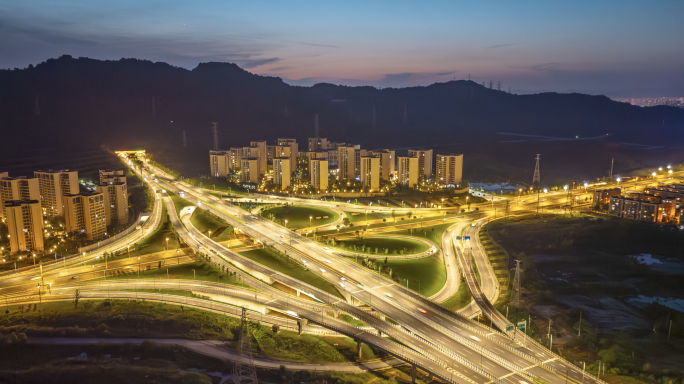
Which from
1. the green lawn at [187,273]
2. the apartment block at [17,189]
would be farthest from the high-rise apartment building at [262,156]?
the green lawn at [187,273]

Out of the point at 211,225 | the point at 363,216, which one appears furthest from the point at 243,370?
the point at 363,216

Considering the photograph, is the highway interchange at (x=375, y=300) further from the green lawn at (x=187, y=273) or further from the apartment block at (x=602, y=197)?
the apartment block at (x=602, y=197)

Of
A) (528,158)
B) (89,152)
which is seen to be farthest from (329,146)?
(528,158)

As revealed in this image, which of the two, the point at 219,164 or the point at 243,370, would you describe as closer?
the point at 243,370

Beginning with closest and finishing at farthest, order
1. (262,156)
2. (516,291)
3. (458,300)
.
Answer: (458,300) → (516,291) → (262,156)

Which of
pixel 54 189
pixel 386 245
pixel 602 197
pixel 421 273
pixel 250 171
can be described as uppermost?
pixel 54 189

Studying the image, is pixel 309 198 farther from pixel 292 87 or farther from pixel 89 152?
pixel 292 87

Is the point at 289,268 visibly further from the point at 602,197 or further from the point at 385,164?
the point at 385,164
